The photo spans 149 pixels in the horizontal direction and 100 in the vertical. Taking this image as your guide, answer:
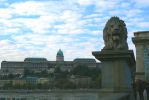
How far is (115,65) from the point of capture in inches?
475

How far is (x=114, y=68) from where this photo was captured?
474 inches

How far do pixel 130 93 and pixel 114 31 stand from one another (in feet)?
4.99

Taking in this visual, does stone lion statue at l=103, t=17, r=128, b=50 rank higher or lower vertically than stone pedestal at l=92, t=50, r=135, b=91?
higher

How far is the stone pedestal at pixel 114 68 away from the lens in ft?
39.2

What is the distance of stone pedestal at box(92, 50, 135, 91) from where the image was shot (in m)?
12.0

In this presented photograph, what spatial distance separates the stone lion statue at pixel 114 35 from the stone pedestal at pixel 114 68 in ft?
0.59

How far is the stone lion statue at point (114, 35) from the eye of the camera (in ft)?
39.4

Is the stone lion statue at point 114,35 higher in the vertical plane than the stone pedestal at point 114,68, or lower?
higher

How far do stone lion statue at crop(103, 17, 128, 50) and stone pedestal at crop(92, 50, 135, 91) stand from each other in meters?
0.18

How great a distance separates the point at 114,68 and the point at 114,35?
0.76 metres

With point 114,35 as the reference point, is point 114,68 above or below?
below

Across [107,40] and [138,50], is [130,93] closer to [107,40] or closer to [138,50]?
[107,40]

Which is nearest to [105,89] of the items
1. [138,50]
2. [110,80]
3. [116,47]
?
[110,80]

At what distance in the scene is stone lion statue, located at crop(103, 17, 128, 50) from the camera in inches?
473
